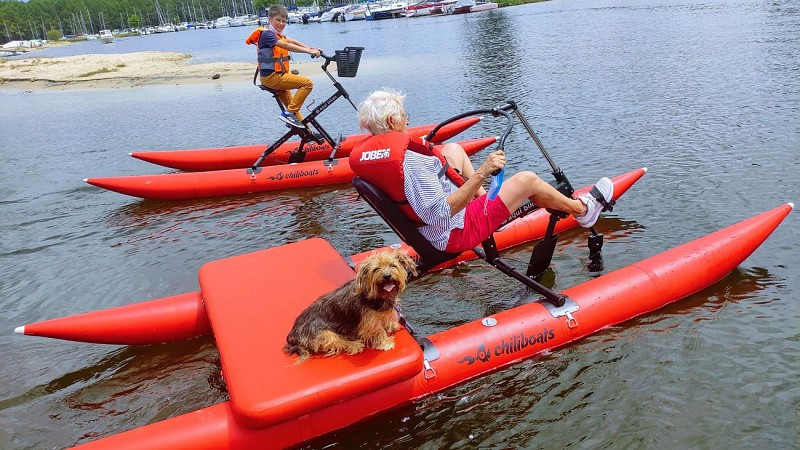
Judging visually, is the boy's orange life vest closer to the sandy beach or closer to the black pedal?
the black pedal

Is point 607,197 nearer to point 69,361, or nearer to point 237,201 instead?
point 69,361

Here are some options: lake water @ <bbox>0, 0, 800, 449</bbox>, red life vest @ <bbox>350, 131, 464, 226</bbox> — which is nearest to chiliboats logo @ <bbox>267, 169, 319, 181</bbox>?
lake water @ <bbox>0, 0, 800, 449</bbox>

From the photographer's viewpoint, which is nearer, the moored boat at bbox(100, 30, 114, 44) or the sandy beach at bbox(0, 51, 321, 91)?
the sandy beach at bbox(0, 51, 321, 91)

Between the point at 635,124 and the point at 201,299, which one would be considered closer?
the point at 201,299

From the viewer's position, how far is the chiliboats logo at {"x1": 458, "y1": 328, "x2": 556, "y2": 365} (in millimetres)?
4375

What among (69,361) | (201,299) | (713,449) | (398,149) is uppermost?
(398,149)

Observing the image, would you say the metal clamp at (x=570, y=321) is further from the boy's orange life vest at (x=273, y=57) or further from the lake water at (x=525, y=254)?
the boy's orange life vest at (x=273, y=57)

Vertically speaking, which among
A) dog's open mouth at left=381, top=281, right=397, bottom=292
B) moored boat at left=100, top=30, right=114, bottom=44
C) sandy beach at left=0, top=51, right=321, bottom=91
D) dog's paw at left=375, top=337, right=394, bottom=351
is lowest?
dog's paw at left=375, top=337, right=394, bottom=351

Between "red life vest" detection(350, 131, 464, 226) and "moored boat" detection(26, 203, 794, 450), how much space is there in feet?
2.73

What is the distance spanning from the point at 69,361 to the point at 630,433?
484 centimetres

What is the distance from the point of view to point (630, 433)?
12.8 ft

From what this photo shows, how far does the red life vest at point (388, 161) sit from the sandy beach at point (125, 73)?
21529mm

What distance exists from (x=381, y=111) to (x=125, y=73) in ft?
102

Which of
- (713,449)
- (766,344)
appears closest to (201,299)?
(713,449)
